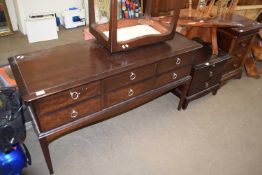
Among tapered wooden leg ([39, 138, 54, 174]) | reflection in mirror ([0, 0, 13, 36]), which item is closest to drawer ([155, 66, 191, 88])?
tapered wooden leg ([39, 138, 54, 174])

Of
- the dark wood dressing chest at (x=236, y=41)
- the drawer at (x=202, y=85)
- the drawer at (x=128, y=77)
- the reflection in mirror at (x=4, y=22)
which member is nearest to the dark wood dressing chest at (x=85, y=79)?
the drawer at (x=128, y=77)

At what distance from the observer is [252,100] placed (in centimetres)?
226

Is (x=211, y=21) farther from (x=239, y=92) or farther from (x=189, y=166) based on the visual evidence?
(x=189, y=166)

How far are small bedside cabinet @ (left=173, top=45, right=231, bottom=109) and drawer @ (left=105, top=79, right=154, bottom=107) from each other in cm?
55

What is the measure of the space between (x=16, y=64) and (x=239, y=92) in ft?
7.35

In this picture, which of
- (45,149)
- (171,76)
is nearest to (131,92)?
(171,76)

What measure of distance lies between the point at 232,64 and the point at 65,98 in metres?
1.92

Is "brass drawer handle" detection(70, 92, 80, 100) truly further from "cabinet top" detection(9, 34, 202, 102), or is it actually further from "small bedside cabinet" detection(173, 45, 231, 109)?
"small bedside cabinet" detection(173, 45, 231, 109)

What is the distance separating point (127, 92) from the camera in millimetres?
1415

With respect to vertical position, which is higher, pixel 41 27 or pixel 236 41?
pixel 236 41

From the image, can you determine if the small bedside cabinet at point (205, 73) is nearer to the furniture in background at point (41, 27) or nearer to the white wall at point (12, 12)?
the furniture in background at point (41, 27)

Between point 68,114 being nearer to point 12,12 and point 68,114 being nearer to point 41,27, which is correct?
point 41,27

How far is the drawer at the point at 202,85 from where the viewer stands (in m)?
1.96

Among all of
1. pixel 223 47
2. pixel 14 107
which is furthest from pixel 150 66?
pixel 223 47
